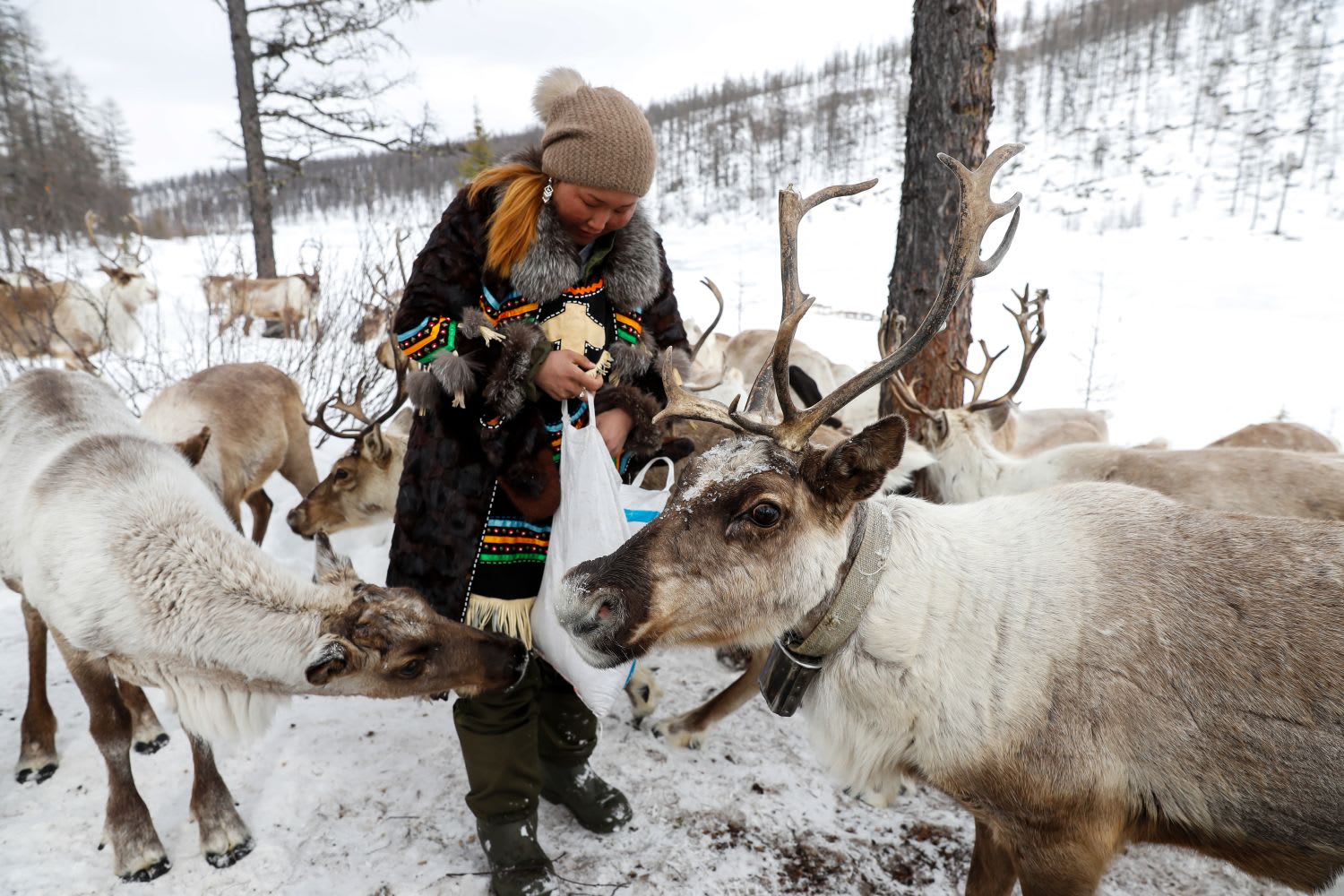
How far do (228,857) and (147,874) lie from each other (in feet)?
0.80

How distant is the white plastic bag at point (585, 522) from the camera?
2170 millimetres

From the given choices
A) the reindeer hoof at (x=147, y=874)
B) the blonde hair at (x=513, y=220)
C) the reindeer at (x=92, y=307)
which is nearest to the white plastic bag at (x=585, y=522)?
the blonde hair at (x=513, y=220)

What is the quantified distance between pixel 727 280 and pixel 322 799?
1852 cm

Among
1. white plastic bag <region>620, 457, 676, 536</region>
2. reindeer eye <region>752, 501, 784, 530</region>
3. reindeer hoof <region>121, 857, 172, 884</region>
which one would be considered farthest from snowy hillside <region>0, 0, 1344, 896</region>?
reindeer eye <region>752, 501, 784, 530</region>

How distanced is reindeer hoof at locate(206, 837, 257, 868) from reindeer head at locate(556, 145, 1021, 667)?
1827 millimetres

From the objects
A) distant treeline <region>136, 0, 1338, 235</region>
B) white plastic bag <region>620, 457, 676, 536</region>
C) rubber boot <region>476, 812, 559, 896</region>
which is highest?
distant treeline <region>136, 0, 1338, 235</region>

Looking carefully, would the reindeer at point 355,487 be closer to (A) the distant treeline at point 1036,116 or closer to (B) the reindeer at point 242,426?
(B) the reindeer at point 242,426

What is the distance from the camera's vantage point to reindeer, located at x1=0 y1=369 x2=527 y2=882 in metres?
2.23

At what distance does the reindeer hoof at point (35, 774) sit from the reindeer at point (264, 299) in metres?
5.17

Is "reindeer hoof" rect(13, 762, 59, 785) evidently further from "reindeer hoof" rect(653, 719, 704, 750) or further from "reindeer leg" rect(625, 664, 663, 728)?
"reindeer hoof" rect(653, 719, 704, 750)

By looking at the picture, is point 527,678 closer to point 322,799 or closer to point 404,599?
point 404,599

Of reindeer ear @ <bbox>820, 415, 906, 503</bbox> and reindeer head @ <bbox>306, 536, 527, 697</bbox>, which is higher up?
reindeer ear @ <bbox>820, 415, 906, 503</bbox>

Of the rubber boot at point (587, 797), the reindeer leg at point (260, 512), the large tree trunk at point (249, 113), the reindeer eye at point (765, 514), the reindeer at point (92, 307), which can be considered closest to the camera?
the reindeer eye at point (765, 514)

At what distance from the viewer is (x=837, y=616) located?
1.86m
